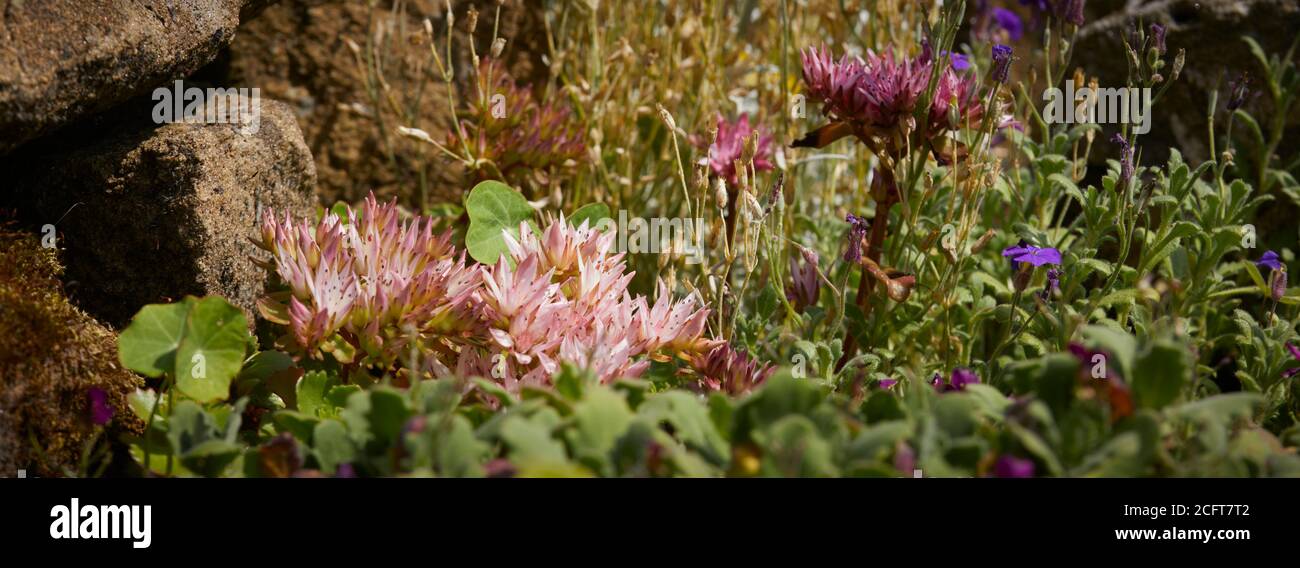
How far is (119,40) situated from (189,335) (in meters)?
0.63

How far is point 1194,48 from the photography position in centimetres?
315

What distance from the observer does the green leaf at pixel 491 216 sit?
7.78 feet

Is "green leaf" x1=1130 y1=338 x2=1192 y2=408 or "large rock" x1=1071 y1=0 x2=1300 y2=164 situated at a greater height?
"large rock" x1=1071 y1=0 x2=1300 y2=164

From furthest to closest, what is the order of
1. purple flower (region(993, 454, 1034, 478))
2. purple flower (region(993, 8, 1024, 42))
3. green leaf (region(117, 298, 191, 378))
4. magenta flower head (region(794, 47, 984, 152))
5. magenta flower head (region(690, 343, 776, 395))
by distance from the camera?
purple flower (region(993, 8, 1024, 42)) → magenta flower head (region(794, 47, 984, 152)) → magenta flower head (region(690, 343, 776, 395)) → green leaf (region(117, 298, 191, 378)) → purple flower (region(993, 454, 1034, 478))

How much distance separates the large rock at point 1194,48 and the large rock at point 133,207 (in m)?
2.47

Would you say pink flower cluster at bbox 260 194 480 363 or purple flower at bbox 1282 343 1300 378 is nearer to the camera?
pink flower cluster at bbox 260 194 480 363

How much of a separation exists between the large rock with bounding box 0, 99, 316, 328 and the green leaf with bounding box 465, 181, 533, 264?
51cm

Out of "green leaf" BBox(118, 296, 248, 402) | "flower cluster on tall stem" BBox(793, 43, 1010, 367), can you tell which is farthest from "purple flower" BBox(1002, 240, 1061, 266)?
"green leaf" BBox(118, 296, 248, 402)

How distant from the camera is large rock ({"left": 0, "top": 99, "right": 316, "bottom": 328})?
2.18 metres

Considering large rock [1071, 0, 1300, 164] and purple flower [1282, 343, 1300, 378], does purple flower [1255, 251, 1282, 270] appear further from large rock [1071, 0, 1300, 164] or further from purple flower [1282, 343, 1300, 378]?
large rock [1071, 0, 1300, 164]

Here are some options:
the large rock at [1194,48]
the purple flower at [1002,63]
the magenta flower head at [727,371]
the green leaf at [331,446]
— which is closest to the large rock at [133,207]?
the green leaf at [331,446]
